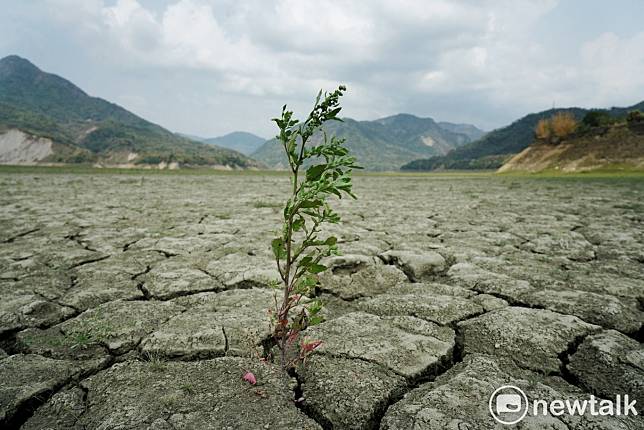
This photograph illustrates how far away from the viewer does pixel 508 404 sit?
3.95 feet

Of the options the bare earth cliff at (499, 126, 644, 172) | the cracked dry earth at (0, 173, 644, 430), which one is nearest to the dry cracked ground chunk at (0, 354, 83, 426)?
the cracked dry earth at (0, 173, 644, 430)

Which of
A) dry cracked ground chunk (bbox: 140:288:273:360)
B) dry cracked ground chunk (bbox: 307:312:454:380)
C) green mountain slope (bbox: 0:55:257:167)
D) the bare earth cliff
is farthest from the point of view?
green mountain slope (bbox: 0:55:257:167)

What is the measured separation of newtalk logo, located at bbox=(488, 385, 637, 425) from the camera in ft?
3.77

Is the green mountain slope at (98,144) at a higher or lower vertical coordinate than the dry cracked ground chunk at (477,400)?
higher

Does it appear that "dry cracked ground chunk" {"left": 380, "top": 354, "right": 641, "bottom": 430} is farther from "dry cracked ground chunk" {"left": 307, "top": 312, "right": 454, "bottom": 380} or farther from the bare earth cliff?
the bare earth cliff

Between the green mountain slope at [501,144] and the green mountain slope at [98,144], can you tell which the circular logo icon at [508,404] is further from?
the green mountain slope at [501,144]

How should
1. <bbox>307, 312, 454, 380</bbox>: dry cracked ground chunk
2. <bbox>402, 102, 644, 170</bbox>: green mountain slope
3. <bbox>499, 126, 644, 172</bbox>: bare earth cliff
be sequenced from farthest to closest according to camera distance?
1. <bbox>402, 102, 644, 170</bbox>: green mountain slope
2. <bbox>499, 126, 644, 172</bbox>: bare earth cliff
3. <bbox>307, 312, 454, 380</bbox>: dry cracked ground chunk

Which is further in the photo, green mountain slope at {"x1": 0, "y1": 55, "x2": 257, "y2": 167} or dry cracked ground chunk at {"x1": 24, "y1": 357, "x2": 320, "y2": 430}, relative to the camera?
green mountain slope at {"x1": 0, "y1": 55, "x2": 257, "y2": 167}

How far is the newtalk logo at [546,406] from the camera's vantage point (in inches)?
45.3

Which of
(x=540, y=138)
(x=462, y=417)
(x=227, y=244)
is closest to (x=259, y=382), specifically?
(x=462, y=417)

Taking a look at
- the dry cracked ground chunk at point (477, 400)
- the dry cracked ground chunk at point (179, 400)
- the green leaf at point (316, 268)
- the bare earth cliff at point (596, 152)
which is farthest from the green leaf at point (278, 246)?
the bare earth cliff at point (596, 152)

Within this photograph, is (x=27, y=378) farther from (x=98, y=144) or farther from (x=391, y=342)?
(x=98, y=144)

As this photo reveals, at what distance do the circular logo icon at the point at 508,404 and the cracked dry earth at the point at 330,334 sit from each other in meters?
0.03

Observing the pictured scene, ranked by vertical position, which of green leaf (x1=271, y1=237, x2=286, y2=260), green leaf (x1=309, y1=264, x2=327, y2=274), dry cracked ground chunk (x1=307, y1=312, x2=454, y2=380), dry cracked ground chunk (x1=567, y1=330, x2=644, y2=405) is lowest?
dry cracked ground chunk (x1=307, y1=312, x2=454, y2=380)
